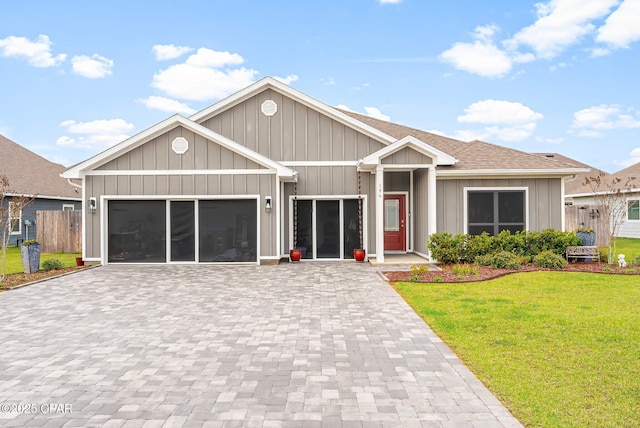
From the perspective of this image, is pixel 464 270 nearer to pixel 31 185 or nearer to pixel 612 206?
pixel 612 206

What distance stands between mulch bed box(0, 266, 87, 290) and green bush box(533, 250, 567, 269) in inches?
519

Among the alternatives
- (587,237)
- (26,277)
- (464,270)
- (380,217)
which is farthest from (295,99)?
(587,237)

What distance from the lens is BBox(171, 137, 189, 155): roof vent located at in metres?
13.0

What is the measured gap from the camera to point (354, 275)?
1125cm

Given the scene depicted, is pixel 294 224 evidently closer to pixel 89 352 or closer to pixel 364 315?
pixel 364 315

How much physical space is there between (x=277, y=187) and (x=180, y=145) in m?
3.20

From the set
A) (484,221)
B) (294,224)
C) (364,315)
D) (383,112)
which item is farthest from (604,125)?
(364,315)

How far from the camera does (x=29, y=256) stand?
38.5 ft

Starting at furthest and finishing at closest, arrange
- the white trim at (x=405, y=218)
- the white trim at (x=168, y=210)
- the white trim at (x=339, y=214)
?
the white trim at (x=405, y=218)
the white trim at (x=339, y=214)
the white trim at (x=168, y=210)

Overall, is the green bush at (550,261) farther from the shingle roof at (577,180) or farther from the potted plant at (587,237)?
the shingle roof at (577,180)

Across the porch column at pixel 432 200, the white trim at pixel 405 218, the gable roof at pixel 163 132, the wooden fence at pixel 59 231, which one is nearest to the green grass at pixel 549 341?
the porch column at pixel 432 200

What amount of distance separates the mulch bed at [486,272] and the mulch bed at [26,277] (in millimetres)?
8784

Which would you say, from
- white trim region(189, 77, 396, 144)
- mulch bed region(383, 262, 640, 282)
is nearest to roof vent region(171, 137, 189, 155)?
white trim region(189, 77, 396, 144)

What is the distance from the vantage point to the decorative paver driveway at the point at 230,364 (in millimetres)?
3543
